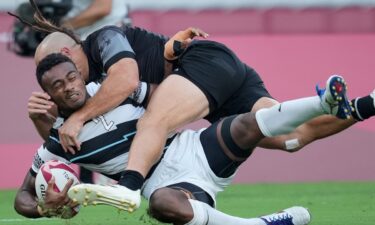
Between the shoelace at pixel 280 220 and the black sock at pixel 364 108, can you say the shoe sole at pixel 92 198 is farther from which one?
the black sock at pixel 364 108

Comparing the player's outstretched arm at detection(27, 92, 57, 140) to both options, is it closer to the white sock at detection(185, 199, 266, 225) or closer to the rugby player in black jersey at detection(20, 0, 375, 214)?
the rugby player in black jersey at detection(20, 0, 375, 214)

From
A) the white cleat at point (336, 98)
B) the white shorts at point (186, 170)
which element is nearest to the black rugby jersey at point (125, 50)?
the white shorts at point (186, 170)

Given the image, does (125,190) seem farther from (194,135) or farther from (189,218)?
(194,135)

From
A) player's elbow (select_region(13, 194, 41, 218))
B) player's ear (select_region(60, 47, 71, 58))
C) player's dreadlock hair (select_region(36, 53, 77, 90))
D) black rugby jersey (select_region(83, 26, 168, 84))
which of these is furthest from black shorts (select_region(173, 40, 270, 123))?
player's elbow (select_region(13, 194, 41, 218))

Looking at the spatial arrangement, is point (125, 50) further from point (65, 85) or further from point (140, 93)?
point (65, 85)

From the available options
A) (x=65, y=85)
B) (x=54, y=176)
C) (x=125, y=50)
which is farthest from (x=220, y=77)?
(x=54, y=176)

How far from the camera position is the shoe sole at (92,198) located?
21.9ft

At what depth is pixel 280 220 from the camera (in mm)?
7434

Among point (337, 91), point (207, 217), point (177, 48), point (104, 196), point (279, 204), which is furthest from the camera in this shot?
point (279, 204)

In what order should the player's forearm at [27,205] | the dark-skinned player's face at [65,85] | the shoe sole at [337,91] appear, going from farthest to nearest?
the player's forearm at [27,205]
the dark-skinned player's face at [65,85]
the shoe sole at [337,91]

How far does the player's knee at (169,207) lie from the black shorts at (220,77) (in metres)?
1.07

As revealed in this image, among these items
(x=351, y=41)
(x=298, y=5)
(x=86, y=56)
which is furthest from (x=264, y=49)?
(x=86, y=56)

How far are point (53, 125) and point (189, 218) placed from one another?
4.38ft

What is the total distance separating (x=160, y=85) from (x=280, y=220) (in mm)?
1160
